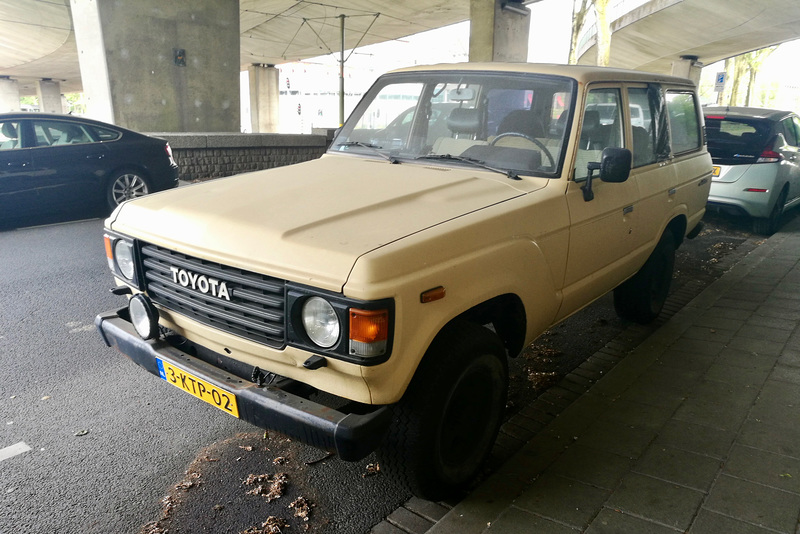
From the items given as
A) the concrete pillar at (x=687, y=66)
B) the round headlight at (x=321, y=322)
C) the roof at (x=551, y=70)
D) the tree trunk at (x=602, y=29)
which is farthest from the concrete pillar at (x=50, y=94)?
the round headlight at (x=321, y=322)

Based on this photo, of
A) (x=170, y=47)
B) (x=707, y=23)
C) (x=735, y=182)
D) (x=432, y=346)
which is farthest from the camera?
(x=707, y=23)

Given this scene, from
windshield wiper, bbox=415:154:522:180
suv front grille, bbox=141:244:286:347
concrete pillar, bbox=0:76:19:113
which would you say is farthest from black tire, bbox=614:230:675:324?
concrete pillar, bbox=0:76:19:113

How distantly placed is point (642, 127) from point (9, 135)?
25.8 feet

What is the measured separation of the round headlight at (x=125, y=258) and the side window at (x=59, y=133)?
630cm

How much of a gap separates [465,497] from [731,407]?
1911mm

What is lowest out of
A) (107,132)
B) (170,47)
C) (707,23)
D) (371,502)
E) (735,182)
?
(371,502)

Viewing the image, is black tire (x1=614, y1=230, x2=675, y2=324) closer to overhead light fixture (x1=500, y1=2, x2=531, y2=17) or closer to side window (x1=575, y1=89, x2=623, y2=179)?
side window (x1=575, y1=89, x2=623, y2=179)

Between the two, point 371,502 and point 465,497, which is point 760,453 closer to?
point 465,497

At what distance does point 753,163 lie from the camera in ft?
27.8

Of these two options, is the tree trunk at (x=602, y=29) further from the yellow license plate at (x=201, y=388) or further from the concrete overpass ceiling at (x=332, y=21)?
the yellow license plate at (x=201, y=388)

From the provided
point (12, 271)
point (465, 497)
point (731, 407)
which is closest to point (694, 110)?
point (731, 407)

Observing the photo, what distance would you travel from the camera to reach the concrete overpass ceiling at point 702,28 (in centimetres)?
2295

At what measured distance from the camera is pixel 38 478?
115 inches

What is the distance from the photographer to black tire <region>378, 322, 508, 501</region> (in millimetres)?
2449
